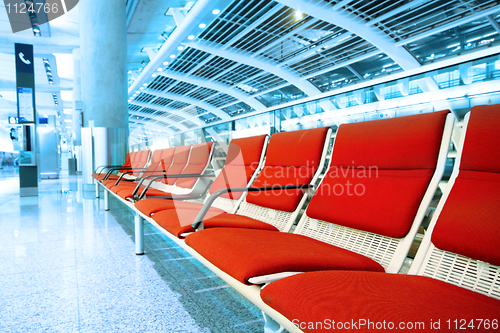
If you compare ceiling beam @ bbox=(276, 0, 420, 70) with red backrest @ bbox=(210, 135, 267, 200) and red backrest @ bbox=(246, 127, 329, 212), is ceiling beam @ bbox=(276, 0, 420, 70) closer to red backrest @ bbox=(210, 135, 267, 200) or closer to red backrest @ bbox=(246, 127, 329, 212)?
red backrest @ bbox=(210, 135, 267, 200)

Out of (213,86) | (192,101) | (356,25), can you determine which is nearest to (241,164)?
(356,25)

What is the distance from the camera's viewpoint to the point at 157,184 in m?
4.79

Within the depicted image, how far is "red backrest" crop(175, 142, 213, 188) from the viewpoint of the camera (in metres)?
3.54

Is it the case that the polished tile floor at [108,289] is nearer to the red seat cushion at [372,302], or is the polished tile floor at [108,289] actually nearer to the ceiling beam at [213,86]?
the red seat cushion at [372,302]

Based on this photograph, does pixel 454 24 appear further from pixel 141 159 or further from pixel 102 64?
pixel 141 159

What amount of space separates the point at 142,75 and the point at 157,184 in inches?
738

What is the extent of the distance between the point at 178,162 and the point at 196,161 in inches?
29.4

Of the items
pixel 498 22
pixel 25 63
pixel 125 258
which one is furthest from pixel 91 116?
pixel 498 22

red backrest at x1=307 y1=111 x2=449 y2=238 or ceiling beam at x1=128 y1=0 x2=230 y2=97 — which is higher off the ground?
ceiling beam at x1=128 y1=0 x2=230 y2=97

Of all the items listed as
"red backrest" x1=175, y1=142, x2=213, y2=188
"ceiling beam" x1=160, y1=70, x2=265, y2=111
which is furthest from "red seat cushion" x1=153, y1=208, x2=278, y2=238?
"ceiling beam" x1=160, y1=70, x2=265, y2=111

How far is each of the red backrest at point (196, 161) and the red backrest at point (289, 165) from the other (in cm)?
122

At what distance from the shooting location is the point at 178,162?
4.40 m

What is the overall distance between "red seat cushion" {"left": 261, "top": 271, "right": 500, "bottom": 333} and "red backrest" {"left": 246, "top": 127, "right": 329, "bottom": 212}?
3.32 feet

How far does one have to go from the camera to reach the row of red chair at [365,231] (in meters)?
0.79
